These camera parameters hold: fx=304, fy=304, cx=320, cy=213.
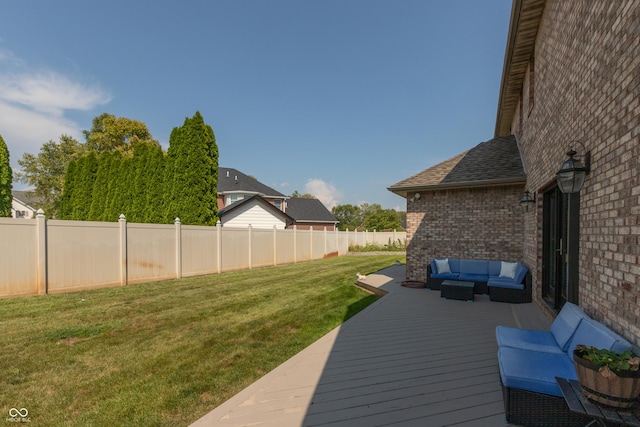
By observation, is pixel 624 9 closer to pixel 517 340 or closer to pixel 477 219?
pixel 517 340

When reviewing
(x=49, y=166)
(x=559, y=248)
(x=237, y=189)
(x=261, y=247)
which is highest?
(x=49, y=166)

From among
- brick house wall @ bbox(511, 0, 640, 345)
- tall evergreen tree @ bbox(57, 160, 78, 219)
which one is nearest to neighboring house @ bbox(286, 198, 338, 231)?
tall evergreen tree @ bbox(57, 160, 78, 219)

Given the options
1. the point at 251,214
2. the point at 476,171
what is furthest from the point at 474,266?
the point at 251,214

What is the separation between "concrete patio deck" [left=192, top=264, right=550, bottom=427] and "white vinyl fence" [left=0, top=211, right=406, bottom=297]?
7.95 m

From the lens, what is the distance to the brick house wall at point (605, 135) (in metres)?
2.43

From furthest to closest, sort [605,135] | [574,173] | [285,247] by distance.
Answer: [285,247]
[574,173]
[605,135]

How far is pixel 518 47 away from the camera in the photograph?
7078 millimetres

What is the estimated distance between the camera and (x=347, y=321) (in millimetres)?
5750

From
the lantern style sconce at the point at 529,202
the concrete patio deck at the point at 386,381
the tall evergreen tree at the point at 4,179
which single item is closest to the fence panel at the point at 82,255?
the concrete patio deck at the point at 386,381

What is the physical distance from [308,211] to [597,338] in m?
35.0

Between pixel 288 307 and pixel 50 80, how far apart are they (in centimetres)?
1183

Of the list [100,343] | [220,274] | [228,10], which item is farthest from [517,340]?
[228,10]

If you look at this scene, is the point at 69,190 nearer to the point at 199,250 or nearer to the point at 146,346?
the point at 199,250

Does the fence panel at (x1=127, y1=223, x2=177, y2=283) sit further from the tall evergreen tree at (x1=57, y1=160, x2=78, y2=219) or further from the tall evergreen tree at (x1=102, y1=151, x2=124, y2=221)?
the tall evergreen tree at (x1=57, y1=160, x2=78, y2=219)
